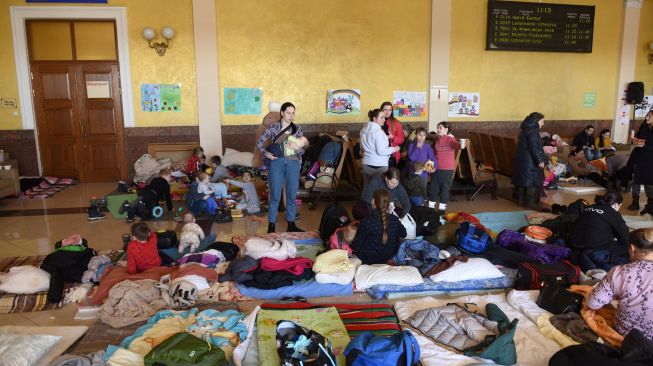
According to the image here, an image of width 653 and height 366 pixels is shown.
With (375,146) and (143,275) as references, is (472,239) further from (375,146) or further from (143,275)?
(143,275)

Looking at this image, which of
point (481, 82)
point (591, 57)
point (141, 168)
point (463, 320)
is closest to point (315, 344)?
point (463, 320)

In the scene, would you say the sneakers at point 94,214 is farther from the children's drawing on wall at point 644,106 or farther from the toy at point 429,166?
the children's drawing on wall at point 644,106

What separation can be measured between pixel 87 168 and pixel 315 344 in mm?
7967

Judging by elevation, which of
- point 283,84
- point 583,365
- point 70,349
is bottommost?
point 70,349

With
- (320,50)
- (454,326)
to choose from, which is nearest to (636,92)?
(320,50)

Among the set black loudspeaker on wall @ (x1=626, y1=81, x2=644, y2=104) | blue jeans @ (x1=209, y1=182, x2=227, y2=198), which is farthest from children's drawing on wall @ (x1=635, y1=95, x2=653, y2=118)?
blue jeans @ (x1=209, y1=182, x2=227, y2=198)

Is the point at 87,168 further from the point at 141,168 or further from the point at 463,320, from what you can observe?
the point at 463,320

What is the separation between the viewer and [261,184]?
27.1ft

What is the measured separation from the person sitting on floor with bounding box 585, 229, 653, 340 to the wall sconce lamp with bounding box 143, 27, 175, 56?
7951 mm

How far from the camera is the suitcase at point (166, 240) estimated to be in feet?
18.0

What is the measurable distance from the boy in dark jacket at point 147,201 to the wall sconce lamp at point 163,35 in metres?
3.06

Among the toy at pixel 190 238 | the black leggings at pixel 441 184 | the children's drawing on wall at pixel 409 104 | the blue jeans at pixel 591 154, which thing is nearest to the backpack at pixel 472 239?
the black leggings at pixel 441 184

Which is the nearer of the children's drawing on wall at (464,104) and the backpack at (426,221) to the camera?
the backpack at (426,221)

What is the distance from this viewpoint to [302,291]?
4500mm
